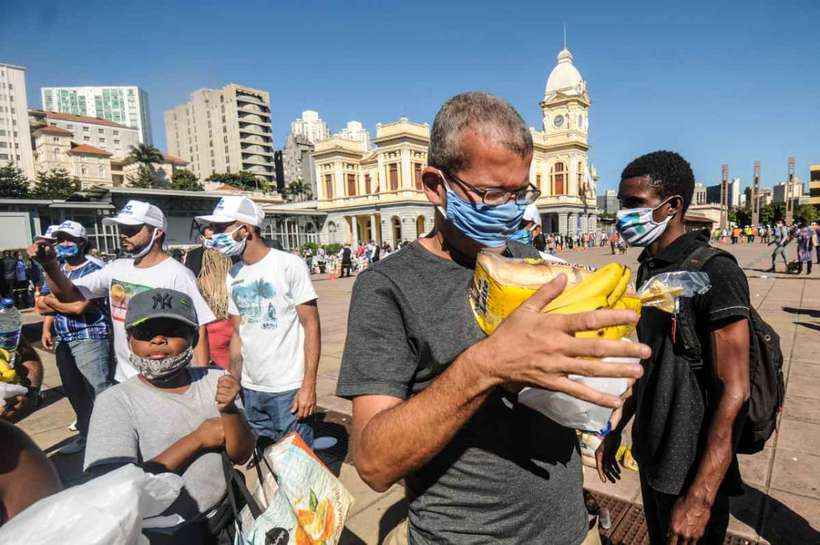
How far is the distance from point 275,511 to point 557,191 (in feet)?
219

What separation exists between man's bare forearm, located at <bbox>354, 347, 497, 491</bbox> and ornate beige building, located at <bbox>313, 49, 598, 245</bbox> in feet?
162

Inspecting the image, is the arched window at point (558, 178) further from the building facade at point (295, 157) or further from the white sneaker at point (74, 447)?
the white sneaker at point (74, 447)

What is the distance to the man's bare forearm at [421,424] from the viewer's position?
99 cm

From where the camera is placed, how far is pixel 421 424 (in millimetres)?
1054

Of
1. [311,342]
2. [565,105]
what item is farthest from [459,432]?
[565,105]

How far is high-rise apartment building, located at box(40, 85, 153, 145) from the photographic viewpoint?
15275 centimetres

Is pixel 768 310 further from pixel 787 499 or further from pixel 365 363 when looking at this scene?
pixel 365 363

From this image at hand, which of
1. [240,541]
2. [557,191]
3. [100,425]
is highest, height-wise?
[557,191]

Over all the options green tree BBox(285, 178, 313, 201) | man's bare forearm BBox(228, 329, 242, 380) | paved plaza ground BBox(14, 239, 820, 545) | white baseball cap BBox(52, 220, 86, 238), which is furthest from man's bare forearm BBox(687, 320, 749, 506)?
green tree BBox(285, 178, 313, 201)

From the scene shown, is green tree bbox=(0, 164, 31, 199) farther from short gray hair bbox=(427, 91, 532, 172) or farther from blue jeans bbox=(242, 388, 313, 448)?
short gray hair bbox=(427, 91, 532, 172)

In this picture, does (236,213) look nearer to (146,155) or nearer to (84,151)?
(146,155)

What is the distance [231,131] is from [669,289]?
381ft

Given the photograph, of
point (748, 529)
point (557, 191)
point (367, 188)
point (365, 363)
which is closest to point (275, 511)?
point (365, 363)

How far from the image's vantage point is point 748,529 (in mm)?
2881
